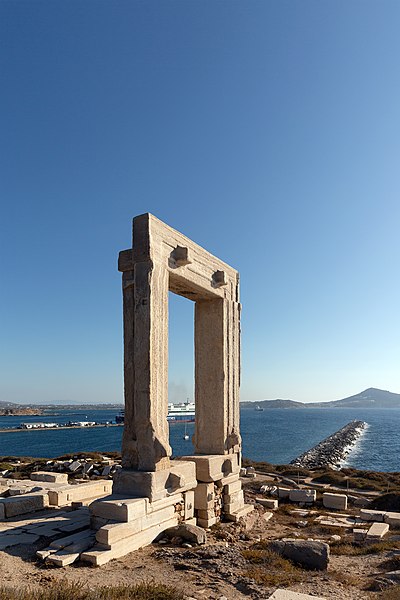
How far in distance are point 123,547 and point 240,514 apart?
448 centimetres

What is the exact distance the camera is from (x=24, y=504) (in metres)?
10.2

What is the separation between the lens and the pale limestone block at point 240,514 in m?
10.9

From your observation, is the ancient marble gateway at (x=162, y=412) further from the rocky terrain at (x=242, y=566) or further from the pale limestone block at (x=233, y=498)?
the rocky terrain at (x=242, y=566)

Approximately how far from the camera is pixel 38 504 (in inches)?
415

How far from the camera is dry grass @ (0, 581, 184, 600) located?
5.06m

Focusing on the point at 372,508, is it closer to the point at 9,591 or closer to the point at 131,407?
the point at 131,407

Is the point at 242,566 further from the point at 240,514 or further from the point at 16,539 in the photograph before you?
the point at 240,514

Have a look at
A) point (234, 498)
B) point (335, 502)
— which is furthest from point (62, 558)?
point (335, 502)

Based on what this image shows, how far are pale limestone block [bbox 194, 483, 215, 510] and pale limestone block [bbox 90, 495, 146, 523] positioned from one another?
7.41 ft

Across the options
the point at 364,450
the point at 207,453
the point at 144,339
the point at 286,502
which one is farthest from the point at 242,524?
the point at 364,450

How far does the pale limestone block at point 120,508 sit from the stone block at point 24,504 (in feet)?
9.15

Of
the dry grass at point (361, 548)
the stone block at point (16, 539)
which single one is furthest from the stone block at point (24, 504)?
the dry grass at point (361, 548)

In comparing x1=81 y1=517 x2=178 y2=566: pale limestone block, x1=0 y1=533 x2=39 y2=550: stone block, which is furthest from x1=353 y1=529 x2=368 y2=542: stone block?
x1=0 y1=533 x2=39 y2=550: stone block

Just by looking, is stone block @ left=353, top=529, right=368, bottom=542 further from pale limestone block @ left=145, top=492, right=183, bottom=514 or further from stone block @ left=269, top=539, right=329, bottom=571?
pale limestone block @ left=145, top=492, right=183, bottom=514
